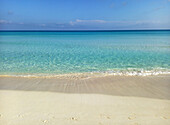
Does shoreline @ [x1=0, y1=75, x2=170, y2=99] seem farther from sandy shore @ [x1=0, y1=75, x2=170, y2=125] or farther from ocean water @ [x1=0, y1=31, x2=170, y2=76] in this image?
ocean water @ [x1=0, y1=31, x2=170, y2=76]

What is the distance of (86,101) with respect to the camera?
5109mm

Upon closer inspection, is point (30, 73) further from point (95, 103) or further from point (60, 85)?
point (95, 103)

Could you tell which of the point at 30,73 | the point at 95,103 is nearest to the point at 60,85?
the point at 95,103

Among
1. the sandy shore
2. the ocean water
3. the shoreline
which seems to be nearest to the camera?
the sandy shore

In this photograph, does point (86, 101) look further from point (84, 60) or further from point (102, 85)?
point (84, 60)

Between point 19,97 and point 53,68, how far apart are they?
490cm

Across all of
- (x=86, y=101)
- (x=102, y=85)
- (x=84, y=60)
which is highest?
(x=86, y=101)

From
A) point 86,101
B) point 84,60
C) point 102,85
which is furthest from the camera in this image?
point 84,60

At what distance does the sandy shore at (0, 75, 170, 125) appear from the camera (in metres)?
3.93

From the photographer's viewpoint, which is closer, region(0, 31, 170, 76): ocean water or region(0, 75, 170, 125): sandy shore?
region(0, 75, 170, 125): sandy shore

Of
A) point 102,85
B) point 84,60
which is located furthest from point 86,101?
point 84,60

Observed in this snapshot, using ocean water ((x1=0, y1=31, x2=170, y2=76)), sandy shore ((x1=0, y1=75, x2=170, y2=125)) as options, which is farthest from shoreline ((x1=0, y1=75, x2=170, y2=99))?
ocean water ((x1=0, y1=31, x2=170, y2=76))

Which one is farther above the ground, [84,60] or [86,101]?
[86,101]

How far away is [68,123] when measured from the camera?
12.3ft
